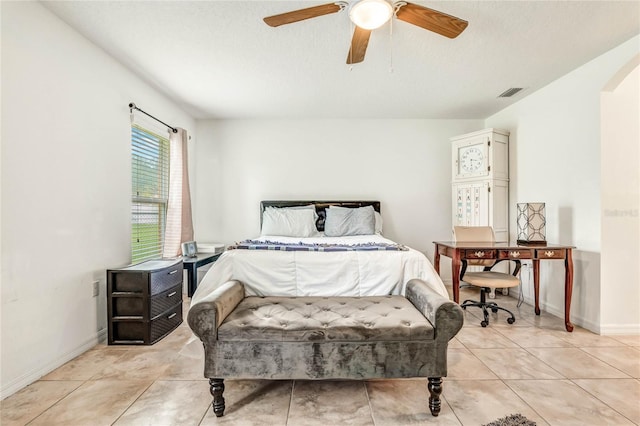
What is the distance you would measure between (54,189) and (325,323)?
6.99 ft

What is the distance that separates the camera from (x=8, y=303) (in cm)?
187

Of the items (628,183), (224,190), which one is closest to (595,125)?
(628,183)

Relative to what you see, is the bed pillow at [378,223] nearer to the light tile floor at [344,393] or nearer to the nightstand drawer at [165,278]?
the light tile floor at [344,393]

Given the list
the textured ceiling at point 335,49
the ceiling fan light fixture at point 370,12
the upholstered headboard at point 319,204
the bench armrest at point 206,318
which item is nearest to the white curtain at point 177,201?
the textured ceiling at point 335,49

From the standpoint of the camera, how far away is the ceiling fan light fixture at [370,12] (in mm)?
1761

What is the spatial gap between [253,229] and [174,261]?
1728mm

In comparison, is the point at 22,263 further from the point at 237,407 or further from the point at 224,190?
the point at 224,190

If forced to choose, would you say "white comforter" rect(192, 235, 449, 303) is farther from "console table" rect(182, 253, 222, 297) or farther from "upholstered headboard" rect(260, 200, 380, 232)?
"upholstered headboard" rect(260, 200, 380, 232)

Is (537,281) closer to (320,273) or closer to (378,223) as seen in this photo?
(378,223)

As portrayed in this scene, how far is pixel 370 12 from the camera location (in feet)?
5.97

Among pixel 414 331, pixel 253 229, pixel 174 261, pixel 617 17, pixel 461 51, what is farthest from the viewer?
pixel 253 229

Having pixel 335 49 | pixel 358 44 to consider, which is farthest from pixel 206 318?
pixel 335 49

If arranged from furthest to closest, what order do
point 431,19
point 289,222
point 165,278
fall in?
point 289,222
point 165,278
point 431,19

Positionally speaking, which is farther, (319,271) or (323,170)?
(323,170)
